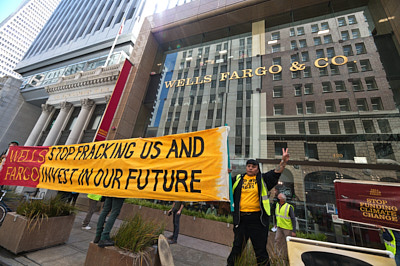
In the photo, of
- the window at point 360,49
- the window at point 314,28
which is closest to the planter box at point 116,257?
the window at point 360,49

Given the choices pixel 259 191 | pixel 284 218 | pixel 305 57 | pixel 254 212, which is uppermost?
pixel 305 57

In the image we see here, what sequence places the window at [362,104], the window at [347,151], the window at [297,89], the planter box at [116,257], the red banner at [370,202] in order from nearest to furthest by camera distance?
the planter box at [116,257]
the red banner at [370,202]
the window at [347,151]
the window at [362,104]
the window at [297,89]

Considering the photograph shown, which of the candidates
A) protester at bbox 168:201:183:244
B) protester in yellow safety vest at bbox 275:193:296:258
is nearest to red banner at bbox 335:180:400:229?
protester in yellow safety vest at bbox 275:193:296:258

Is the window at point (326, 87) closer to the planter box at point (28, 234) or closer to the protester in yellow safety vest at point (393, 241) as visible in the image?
the protester in yellow safety vest at point (393, 241)

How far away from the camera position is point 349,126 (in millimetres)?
9008

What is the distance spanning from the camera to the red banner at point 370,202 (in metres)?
4.63

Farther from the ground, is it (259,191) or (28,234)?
(259,191)

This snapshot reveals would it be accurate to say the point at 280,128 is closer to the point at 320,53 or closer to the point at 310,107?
the point at 310,107

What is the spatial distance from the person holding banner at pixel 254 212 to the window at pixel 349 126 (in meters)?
8.74

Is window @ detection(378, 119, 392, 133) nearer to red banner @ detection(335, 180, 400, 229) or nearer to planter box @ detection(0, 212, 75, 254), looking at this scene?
red banner @ detection(335, 180, 400, 229)

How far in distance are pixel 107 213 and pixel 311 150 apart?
9906 millimetres

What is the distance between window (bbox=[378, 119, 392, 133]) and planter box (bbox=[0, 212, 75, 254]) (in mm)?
13845

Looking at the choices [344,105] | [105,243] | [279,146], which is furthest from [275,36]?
[105,243]

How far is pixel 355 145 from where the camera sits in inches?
339
